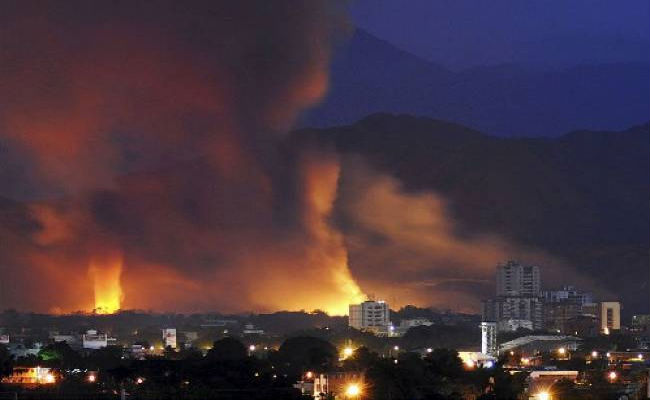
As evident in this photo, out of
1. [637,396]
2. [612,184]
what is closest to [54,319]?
[612,184]

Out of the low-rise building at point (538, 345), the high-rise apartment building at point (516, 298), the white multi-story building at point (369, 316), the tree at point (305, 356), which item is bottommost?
the tree at point (305, 356)

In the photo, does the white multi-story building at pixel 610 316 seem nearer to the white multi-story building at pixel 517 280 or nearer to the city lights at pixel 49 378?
the white multi-story building at pixel 517 280

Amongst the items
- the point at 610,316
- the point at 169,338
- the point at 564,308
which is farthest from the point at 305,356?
the point at 564,308

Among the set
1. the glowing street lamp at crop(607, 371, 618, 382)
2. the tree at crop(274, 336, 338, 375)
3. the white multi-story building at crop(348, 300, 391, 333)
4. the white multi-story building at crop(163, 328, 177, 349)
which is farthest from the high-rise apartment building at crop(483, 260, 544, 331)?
the glowing street lamp at crop(607, 371, 618, 382)

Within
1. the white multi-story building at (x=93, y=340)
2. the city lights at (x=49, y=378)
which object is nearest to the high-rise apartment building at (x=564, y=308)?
the white multi-story building at (x=93, y=340)

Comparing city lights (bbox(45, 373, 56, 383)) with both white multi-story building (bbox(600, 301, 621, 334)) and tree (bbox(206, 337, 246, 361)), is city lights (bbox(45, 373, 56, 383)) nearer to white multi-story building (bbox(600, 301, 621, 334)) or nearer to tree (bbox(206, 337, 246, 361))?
tree (bbox(206, 337, 246, 361))

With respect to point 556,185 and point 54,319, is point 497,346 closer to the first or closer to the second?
point 54,319
